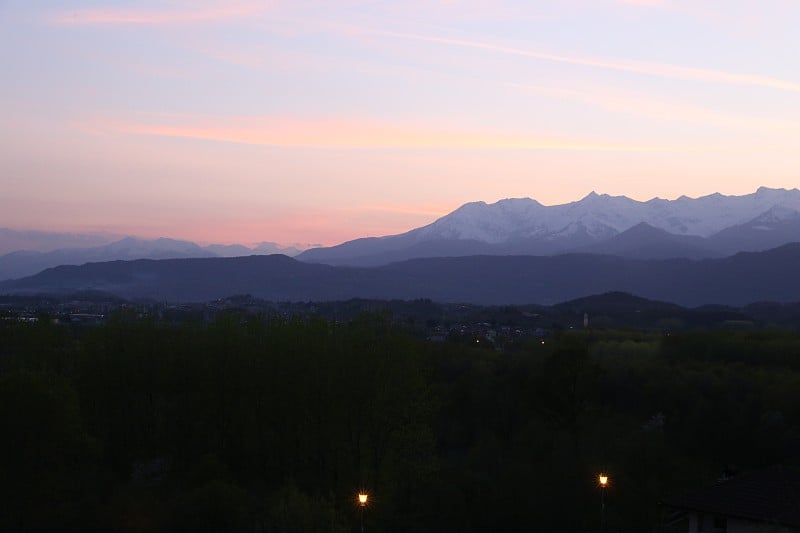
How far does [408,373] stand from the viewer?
34.6 m

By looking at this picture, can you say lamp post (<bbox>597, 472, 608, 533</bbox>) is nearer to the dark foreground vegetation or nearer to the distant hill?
the dark foreground vegetation

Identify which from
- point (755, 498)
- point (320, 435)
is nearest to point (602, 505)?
point (755, 498)

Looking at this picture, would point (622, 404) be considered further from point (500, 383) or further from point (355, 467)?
point (355, 467)

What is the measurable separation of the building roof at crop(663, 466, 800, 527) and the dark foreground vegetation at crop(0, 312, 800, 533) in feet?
9.82

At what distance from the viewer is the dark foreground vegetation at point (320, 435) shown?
27.8 meters

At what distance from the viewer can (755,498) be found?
77.6 ft

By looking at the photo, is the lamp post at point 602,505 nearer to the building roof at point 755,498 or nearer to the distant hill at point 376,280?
the building roof at point 755,498

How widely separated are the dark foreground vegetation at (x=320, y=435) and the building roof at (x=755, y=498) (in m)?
2.99

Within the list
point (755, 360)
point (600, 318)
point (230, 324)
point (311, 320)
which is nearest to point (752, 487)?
point (311, 320)

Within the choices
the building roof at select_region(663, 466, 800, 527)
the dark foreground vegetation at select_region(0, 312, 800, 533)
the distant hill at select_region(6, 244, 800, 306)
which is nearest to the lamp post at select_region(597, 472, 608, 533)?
the dark foreground vegetation at select_region(0, 312, 800, 533)

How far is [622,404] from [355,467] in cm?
1842

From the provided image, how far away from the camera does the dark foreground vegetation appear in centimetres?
2784

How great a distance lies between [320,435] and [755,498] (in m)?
15.9

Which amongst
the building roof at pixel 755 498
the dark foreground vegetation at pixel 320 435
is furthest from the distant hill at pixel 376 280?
the building roof at pixel 755 498
